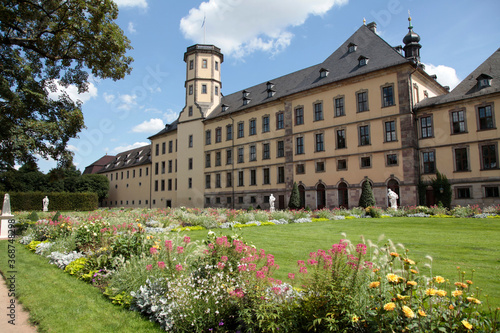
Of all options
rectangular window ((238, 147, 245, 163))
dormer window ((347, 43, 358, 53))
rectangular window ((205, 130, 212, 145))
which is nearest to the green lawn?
dormer window ((347, 43, 358, 53))

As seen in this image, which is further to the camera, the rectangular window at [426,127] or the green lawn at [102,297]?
the rectangular window at [426,127]

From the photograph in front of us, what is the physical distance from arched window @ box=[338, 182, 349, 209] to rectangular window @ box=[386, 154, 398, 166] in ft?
14.3

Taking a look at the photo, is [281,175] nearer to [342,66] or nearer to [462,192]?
[342,66]

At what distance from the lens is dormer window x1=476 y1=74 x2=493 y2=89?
24.5m

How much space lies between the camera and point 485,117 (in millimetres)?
24250

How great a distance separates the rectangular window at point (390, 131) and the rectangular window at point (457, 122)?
4.27m

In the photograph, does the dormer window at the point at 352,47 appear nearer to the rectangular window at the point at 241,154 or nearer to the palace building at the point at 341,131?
the palace building at the point at 341,131

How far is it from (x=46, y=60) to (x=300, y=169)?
980 inches

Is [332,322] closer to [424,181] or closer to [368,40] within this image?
[424,181]

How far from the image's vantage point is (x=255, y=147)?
127ft

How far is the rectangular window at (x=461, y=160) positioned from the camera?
24.8 meters

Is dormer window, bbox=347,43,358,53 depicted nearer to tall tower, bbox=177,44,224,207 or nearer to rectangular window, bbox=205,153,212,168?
tall tower, bbox=177,44,224,207

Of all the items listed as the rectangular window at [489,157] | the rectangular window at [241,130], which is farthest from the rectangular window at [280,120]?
the rectangular window at [489,157]

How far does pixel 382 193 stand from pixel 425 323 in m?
26.0
